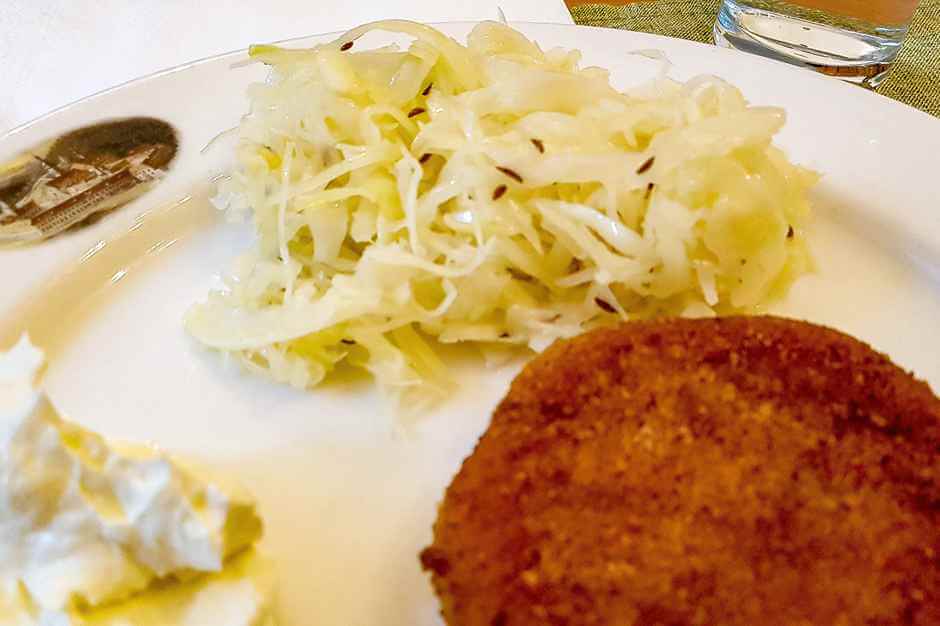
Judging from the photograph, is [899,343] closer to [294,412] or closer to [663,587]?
[663,587]

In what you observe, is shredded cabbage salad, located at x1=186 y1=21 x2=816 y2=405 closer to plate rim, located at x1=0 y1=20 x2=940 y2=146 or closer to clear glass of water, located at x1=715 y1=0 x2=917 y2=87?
plate rim, located at x1=0 y1=20 x2=940 y2=146

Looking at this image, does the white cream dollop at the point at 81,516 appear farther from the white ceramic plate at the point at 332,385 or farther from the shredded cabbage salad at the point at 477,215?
the shredded cabbage salad at the point at 477,215

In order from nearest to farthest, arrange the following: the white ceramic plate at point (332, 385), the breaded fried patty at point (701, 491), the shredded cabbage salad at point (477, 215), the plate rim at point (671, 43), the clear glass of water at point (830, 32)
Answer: the breaded fried patty at point (701, 491) → the white ceramic plate at point (332, 385) → the shredded cabbage salad at point (477, 215) → the plate rim at point (671, 43) → the clear glass of water at point (830, 32)

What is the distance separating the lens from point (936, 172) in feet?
5.81

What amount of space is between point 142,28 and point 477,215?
69.3 inches

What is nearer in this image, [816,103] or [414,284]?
[414,284]

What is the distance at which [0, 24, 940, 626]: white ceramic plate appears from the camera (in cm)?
125

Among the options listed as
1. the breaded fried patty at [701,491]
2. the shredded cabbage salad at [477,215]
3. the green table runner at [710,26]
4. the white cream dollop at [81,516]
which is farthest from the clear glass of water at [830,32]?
the white cream dollop at [81,516]

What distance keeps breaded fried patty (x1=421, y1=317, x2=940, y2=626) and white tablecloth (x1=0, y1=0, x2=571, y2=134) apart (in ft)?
5.87

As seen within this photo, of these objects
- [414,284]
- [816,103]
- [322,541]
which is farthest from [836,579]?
[816,103]

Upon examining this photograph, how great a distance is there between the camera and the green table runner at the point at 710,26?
241cm

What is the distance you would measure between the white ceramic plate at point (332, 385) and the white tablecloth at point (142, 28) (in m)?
0.54

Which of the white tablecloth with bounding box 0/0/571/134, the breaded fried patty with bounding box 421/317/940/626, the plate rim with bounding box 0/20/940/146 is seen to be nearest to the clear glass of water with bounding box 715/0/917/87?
the plate rim with bounding box 0/20/940/146

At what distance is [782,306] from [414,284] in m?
0.72
